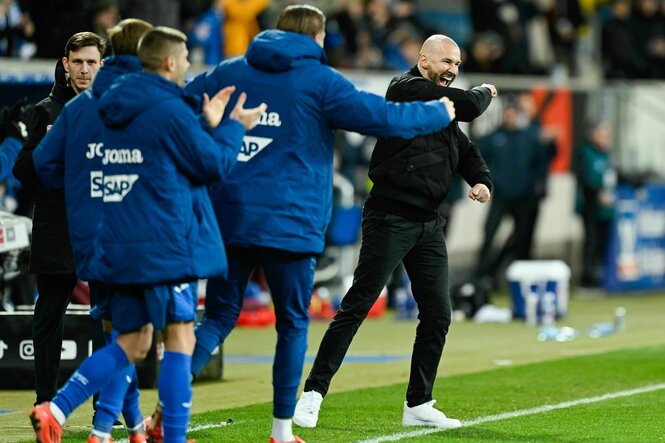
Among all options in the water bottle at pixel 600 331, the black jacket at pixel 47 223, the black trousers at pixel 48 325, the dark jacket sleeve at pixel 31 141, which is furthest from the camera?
the water bottle at pixel 600 331

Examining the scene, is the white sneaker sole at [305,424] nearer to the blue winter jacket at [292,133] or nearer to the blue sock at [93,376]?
the blue winter jacket at [292,133]


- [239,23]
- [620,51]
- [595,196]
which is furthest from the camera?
[620,51]

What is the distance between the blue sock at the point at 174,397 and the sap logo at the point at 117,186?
0.74m

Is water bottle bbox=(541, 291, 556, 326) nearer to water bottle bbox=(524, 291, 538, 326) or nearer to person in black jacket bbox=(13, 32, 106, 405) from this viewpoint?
water bottle bbox=(524, 291, 538, 326)

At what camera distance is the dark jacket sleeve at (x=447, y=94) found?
836 centimetres

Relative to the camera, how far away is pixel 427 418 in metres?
8.70

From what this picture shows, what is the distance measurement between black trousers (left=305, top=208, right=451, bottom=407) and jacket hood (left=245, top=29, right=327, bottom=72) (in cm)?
165

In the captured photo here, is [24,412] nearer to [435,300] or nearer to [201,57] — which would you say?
[435,300]

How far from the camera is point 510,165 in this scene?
1903cm

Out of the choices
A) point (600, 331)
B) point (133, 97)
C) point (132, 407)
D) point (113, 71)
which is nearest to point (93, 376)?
point (132, 407)

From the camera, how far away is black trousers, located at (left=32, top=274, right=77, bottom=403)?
822 cm

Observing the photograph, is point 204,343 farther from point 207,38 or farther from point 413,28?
point 413,28

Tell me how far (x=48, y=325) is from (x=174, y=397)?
1.60 meters

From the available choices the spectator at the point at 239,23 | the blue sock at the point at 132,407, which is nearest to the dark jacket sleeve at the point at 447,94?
the blue sock at the point at 132,407
